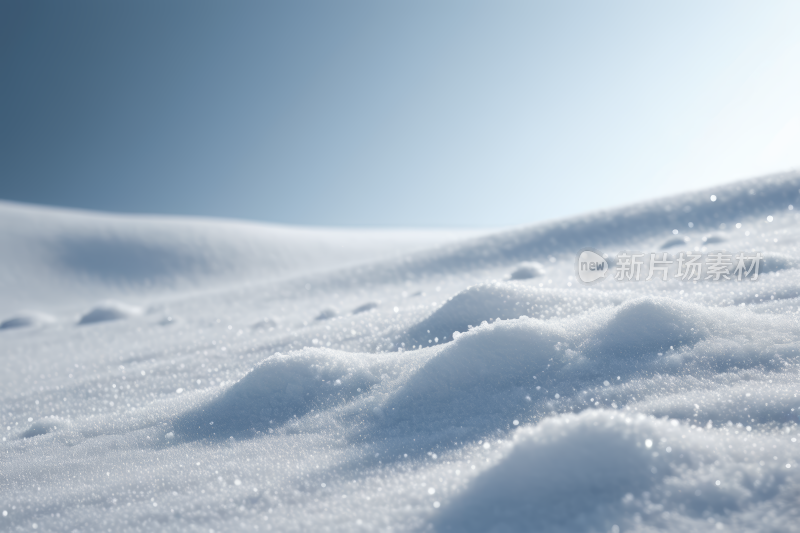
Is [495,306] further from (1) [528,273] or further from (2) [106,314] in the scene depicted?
(2) [106,314]

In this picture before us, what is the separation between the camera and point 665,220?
17.8 feet

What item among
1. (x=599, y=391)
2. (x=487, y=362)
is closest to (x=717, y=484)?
(x=599, y=391)

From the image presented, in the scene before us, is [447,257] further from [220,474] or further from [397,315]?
[220,474]

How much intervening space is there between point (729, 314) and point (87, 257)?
11.0 m

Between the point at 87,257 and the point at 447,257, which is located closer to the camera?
the point at 447,257

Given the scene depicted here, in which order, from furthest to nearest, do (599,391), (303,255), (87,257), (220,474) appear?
(303,255) → (87,257) → (599,391) → (220,474)

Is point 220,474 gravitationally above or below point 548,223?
below

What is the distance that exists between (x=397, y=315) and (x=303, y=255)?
29.8 feet

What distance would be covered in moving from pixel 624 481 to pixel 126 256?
1083 centimetres

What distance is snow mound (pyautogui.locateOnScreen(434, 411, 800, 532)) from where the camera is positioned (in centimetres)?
92

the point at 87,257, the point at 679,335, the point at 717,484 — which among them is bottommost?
the point at 717,484

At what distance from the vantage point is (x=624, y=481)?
100cm

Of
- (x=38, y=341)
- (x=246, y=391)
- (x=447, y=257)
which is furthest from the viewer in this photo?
(x=447, y=257)

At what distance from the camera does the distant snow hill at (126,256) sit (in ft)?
29.6
